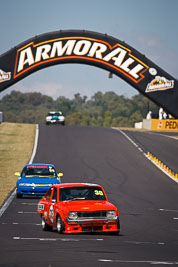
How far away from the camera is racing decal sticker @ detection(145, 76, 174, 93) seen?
49.7m

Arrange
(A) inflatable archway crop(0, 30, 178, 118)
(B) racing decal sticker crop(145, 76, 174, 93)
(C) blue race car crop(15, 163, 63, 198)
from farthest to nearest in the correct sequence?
(B) racing decal sticker crop(145, 76, 174, 93), (A) inflatable archway crop(0, 30, 178, 118), (C) blue race car crop(15, 163, 63, 198)

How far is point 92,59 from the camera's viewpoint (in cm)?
4934

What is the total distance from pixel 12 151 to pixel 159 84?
42.9ft

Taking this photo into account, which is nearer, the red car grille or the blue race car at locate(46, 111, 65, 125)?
the red car grille

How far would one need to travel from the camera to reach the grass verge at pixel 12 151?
34.9m

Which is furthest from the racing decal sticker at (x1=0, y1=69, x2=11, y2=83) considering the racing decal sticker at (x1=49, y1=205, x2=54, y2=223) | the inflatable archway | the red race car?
the racing decal sticker at (x1=49, y1=205, x2=54, y2=223)

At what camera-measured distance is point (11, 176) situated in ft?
125

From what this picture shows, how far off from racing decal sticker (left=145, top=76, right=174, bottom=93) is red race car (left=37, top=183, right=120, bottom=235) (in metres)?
33.3

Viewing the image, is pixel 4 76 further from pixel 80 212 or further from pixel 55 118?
pixel 80 212

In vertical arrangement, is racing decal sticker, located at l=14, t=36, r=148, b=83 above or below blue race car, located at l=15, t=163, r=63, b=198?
above

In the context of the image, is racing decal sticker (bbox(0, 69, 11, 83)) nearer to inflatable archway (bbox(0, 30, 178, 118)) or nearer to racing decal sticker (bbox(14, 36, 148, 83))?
inflatable archway (bbox(0, 30, 178, 118))

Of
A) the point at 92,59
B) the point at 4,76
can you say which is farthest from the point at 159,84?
the point at 4,76

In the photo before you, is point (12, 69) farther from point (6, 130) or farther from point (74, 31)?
point (6, 130)

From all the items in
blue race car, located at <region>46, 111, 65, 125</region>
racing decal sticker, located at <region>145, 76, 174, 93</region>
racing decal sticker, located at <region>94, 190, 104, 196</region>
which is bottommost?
racing decal sticker, located at <region>94, 190, 104, 196</region>
